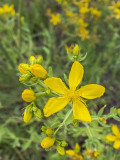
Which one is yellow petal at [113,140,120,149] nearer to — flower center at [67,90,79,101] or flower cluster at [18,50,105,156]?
flower cluster at [18,50,105,156]

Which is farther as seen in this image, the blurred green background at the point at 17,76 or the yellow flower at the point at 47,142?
the blurred green background at the point at 17,76

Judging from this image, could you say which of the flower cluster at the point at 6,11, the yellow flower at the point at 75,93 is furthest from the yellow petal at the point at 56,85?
the flower cluster at the point at 6,11

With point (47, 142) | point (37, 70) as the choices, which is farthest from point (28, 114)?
point (37, 70)

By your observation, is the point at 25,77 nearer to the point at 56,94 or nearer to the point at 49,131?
the point at 56,94

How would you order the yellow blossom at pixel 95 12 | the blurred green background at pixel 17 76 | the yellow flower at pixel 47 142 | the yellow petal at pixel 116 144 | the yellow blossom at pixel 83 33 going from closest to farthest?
the yellow flower at pixel 47 142
the yellow petal at pixel 116 144
the blurred green background at pixel 17 76
the yellow blossom at pixel 95 12
the yellow blossom at pixel 83 33

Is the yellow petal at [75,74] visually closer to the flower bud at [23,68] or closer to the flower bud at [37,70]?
the flower bud at [37,70]

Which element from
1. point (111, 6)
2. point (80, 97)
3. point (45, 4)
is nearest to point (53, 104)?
point (80, 97)

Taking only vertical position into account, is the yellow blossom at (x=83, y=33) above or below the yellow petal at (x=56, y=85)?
above
